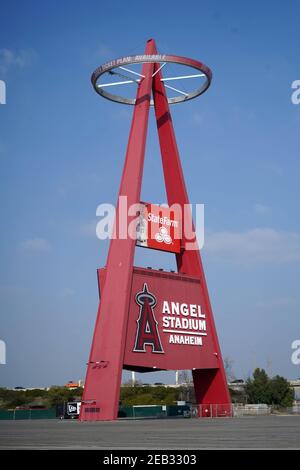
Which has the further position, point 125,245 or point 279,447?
point 125,245

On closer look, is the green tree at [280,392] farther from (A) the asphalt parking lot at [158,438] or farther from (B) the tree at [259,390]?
(A) the asphalt parking lot at [158,438]

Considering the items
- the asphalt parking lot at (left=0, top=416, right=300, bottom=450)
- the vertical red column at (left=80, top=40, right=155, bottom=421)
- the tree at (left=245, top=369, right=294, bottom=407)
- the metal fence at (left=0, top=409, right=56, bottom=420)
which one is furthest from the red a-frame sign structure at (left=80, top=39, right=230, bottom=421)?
the tree at (left=245, top=369, right=294, bottom=407)

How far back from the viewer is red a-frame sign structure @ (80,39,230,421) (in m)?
46.2

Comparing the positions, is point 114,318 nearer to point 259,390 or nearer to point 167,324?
point 167,324

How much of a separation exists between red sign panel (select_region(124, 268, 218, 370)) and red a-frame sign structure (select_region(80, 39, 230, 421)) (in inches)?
2.9

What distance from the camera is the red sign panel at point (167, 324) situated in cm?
4856

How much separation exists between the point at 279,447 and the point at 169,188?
41768mm

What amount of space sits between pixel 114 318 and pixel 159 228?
32.6 feet

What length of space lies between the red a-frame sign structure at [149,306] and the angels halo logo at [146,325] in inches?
2.9

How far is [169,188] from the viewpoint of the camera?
57219mm
